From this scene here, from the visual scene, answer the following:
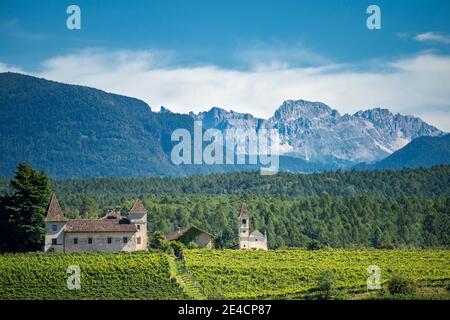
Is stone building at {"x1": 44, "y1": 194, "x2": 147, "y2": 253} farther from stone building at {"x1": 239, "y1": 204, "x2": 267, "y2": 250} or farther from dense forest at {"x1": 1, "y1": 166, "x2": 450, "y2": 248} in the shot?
stone building at {"x1": 239, "y1": 204, "x2": 267, "y2": 250}

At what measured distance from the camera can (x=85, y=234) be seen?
70500 millimetres

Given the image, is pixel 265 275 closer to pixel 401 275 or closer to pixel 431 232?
pixel 401 275

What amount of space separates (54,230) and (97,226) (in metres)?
3.75

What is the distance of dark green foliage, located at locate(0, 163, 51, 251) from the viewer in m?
69.3

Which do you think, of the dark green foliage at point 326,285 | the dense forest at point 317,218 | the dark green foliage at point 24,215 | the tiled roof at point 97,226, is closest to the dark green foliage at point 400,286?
the dark green foliage at point 326,285

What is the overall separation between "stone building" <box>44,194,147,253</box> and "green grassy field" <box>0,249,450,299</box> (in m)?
2.25

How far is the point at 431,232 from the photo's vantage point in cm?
11369

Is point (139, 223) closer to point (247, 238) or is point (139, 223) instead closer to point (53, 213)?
point (53, 213)

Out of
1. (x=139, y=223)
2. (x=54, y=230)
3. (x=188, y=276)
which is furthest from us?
(x=139, y=223)

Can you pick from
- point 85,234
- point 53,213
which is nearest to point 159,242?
point 85,234

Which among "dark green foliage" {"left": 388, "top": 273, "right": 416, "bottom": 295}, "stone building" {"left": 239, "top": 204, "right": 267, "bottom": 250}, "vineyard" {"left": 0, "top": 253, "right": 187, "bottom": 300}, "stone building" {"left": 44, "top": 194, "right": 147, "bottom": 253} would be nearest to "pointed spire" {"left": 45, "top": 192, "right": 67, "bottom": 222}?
"stone building" {"left": 44, "top": 194, "right": 147, "bottom": 253}
